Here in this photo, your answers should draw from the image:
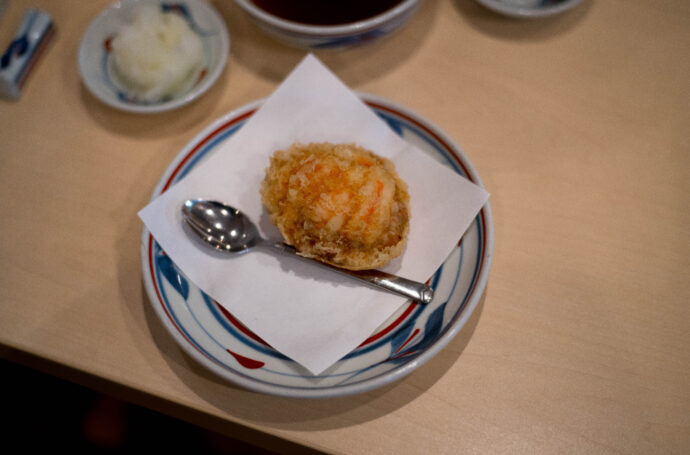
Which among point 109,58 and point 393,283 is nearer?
point 393,283

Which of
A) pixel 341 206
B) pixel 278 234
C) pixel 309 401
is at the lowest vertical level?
pixel 309 401

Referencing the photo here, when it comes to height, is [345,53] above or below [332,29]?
below

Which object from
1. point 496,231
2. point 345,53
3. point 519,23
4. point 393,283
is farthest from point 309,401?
point 519,23

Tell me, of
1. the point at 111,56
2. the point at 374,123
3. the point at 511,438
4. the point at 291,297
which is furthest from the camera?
the point at 111,56

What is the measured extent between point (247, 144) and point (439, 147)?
45cm

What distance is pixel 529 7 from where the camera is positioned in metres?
1.33

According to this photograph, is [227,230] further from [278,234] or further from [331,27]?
[331,27]

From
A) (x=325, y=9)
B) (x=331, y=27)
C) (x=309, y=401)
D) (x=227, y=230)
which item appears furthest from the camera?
(x=325, y=9)

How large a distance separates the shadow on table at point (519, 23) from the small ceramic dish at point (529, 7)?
4cm

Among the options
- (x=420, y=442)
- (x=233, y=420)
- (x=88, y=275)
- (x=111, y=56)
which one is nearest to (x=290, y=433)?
(x=233, y=420)

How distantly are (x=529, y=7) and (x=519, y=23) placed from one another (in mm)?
46

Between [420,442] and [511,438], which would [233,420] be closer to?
[420,442]

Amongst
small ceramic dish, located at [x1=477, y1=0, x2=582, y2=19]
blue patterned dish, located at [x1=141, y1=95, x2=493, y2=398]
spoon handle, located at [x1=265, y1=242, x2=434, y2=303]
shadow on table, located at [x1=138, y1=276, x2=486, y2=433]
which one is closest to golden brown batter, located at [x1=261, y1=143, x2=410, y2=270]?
spoon handle, located at [x1=265, y1=242, x2=434, y2=303]

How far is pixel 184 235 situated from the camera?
41.1 inches
